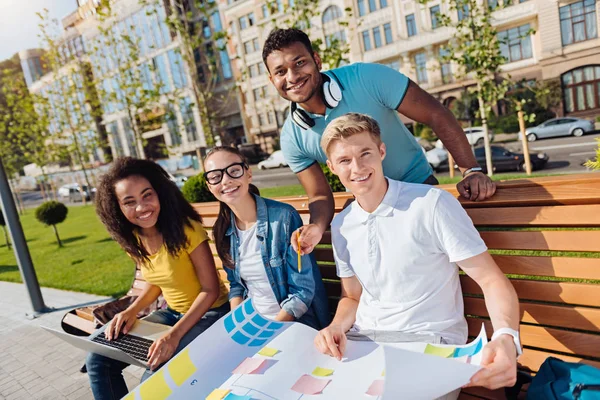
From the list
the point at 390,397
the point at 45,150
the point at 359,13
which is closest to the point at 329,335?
the point at 390,397

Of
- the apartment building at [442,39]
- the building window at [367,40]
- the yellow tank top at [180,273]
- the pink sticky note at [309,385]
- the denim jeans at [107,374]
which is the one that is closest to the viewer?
the pink sticky note at [309,385]

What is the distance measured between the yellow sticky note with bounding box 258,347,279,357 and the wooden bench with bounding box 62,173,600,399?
2.99 ft

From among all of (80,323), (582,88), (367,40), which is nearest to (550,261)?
(80,323)

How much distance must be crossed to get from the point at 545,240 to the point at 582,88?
26.4 meters

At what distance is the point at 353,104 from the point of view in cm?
231

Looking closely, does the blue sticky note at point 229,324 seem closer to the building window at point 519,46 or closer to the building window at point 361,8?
the building window at point 519,46

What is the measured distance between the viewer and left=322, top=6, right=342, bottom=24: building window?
2702 centimetres

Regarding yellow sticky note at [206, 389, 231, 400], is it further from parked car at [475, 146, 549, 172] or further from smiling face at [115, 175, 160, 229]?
parked car at [475, 146, 549, 172]

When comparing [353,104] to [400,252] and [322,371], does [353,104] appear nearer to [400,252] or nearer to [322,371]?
[400,252]

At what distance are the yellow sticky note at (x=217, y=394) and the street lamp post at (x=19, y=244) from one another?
4741 millimetres

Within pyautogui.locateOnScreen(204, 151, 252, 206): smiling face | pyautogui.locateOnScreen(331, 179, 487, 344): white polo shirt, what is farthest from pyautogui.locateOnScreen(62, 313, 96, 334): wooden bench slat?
pyautogui.locateOnScreen(331, 179, 487, 344): white polo shirt

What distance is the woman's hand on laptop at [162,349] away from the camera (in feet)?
7.39

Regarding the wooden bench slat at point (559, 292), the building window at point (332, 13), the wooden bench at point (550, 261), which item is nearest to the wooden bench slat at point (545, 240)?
the wooden bench at point (550, 261)

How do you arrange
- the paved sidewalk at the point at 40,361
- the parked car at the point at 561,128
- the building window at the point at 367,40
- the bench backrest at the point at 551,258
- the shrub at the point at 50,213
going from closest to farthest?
the bench backrest at the point at 551,258 → the paved sidewalk at the point at 40,361 → the shrub at the point at 50,213 → the parked car at the point at 561,128 → the building window at the point at 367,40
